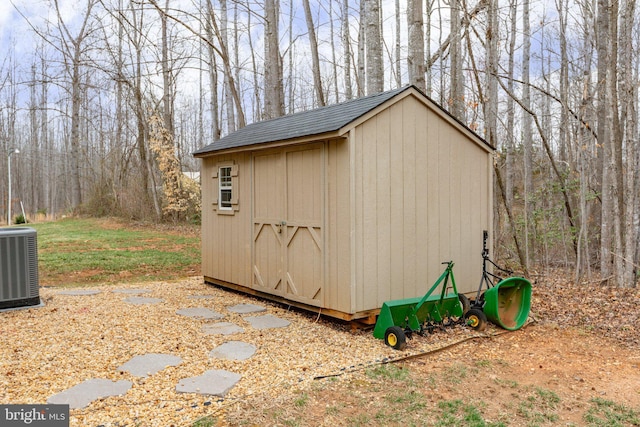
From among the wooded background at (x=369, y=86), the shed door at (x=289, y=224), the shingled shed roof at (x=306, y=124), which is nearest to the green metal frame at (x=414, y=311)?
the shed door at (x=289, y=224)

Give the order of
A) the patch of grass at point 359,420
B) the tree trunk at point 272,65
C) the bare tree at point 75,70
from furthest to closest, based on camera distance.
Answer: the bare tree at point 75,70 → the tree trunk at point 272,65 → the patch of grass at point 359,420

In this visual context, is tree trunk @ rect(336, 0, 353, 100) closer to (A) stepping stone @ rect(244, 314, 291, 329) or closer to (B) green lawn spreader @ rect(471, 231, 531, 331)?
(B) green lawn spreader @ rect(471, 231, 531, 331)

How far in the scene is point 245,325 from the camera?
16.3ft

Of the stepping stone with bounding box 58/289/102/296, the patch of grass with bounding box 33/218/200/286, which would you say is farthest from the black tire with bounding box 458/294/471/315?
the patch of grass with bounding box 33/218/200/286

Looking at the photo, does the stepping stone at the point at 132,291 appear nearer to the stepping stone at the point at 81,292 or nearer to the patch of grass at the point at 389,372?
the stepping stone at the point at 81,292

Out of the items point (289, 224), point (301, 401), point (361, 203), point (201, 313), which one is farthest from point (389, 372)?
point (201, 313)

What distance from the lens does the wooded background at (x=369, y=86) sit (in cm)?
750

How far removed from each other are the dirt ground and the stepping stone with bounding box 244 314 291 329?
4.60ft

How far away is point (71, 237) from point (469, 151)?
11.2 metres

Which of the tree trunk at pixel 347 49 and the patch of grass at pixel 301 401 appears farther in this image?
the tree trunk at pixel 347 49

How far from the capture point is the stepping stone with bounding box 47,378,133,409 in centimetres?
300

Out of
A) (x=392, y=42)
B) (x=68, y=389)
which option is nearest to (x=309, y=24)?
(x=392, y=42)

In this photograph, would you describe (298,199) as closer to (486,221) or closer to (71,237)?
(486,221)

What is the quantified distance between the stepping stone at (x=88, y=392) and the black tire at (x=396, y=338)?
221 centimetres
